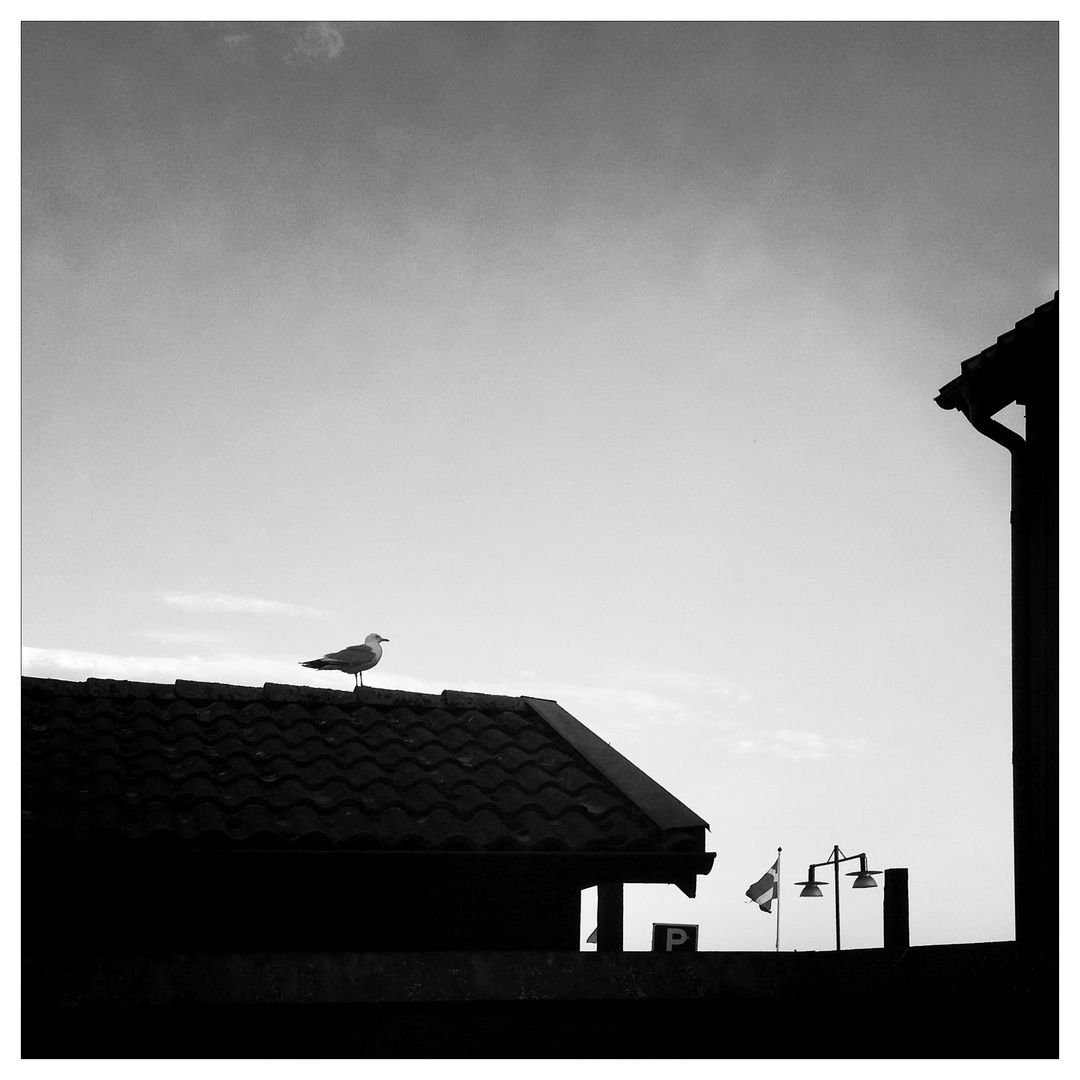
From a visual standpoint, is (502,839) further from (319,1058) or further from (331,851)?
(319,1058)

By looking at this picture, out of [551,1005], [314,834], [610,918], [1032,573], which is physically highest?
[1032,573]

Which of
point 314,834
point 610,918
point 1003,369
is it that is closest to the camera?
point 314,834

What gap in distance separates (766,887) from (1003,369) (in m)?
15.7

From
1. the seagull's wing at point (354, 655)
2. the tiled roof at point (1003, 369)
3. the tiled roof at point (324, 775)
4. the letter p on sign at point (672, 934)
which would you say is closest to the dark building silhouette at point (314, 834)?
the tiled roof at point (324, 775)

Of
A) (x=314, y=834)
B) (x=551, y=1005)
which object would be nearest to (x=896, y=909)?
(x=551, y=1005)

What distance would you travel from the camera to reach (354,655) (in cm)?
905

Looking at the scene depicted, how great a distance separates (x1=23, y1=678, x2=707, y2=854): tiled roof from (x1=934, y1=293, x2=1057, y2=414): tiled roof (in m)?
3.59

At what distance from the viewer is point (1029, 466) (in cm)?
739

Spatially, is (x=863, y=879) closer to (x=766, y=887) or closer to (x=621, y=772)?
(x=766, y=887)

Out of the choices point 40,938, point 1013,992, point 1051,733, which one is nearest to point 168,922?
point 40,938

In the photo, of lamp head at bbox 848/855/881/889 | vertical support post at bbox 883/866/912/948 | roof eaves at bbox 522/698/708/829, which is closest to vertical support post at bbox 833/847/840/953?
lamp head at bbox 848/855/881/889

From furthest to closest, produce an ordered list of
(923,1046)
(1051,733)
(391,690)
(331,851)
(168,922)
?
(391,690) < (1051,733) < (168,922) < (331,851) < (923,1046)

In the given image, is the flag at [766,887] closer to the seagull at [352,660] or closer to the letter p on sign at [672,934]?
the letter p on sign at [672,934]

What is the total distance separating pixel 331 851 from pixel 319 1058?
1.12 metres
